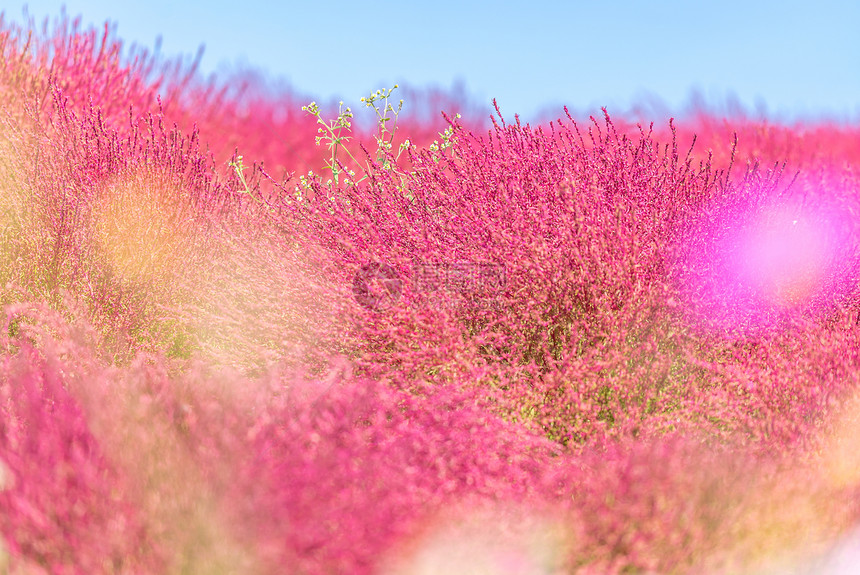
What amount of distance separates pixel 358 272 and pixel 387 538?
1.31m

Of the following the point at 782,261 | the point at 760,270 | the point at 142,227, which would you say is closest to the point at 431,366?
the point at 760,270

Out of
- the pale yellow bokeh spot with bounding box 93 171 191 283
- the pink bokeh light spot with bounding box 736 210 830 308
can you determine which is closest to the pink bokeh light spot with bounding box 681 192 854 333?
the pink bokeh light spot with bounding box 736 210 830 308

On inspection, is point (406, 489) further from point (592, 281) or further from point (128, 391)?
point (592, 281)

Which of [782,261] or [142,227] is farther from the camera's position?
[142,227]

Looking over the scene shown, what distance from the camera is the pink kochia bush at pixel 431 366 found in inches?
64.7

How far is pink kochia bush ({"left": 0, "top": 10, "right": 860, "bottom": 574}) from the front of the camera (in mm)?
1645

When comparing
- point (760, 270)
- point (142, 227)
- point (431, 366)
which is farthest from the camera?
point (142, 227)
